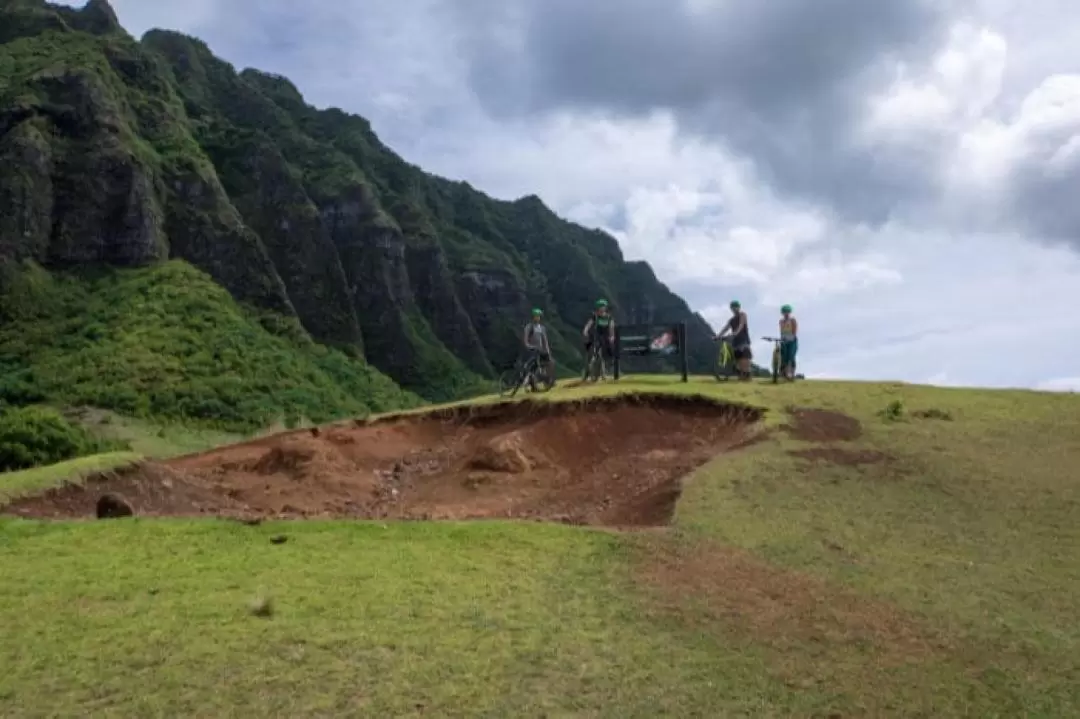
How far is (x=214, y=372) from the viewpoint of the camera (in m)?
61.3

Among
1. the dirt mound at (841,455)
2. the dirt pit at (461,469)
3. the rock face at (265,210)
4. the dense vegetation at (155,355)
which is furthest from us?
the rock face at (265,210)

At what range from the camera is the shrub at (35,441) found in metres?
21.2

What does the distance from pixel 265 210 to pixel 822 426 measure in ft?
348

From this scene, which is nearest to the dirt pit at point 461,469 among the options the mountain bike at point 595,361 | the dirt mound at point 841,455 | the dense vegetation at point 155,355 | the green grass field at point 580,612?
the dirt mound at point 841,455

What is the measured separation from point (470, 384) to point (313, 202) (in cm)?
3424

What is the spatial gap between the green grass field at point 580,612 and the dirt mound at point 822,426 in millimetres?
2989

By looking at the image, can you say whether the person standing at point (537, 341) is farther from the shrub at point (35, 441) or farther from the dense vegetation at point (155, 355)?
the dense vegetation at point (155, 355)

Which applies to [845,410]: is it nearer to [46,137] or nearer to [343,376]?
[343,376]

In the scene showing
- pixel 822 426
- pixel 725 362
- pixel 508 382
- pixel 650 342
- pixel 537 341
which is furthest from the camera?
pixel 650 342

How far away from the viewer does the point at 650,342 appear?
2519cm

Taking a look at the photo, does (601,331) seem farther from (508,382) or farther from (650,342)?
(508,382)

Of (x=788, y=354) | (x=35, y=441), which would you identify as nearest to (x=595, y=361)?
(x=788, y=354)

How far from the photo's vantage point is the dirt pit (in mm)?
15367

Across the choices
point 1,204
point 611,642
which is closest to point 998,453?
point 611,642
